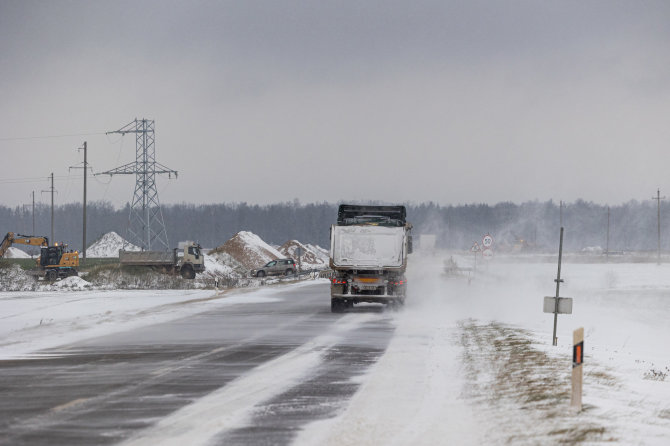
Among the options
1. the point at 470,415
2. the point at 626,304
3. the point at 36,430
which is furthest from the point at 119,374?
the point at 626,304

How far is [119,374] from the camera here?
1164cm

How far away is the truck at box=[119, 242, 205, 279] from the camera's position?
193 feet

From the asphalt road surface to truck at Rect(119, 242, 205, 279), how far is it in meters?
41.0

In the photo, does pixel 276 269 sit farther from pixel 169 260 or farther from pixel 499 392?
pixel 499 392

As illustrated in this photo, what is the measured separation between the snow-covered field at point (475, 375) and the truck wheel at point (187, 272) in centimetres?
3242

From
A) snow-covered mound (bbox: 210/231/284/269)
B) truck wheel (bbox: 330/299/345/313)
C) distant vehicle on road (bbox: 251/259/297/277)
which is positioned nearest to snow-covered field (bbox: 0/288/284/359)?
truck wheel (bbox: 330/299/345/313)

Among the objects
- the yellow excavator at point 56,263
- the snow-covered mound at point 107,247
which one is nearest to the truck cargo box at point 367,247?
the yellow excavator at point 56,263

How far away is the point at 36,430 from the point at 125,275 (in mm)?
47101

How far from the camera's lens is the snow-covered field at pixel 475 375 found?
757cm

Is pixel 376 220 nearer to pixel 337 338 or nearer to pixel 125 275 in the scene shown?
pixel 337 338

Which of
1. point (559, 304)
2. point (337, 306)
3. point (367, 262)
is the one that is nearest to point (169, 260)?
point (337, 306)

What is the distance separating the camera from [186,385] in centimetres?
1049

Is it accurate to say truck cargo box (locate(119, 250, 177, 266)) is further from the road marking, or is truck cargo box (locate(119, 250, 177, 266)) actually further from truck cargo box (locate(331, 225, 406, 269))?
the road marking

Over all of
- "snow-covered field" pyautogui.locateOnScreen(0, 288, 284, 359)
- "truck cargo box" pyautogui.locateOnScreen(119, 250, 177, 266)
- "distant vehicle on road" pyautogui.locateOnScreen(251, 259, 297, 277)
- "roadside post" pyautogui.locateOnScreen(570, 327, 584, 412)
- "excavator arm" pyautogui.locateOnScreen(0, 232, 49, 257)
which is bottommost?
"distant vehicle on road" pyautogui.locateOnScreen(251, 259, 297, 277)
